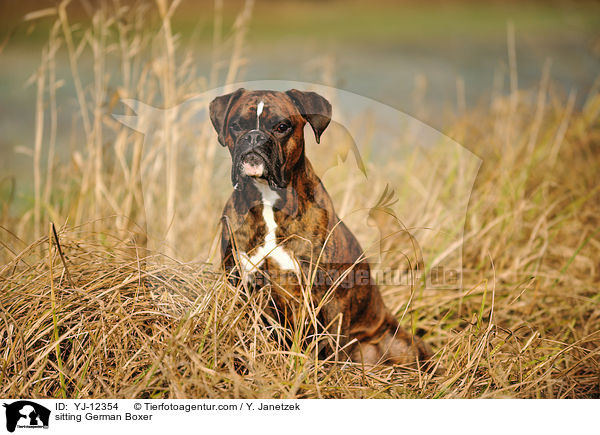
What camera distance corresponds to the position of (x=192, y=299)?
1.52m

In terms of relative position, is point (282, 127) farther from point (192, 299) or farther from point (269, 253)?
point (192, 299)

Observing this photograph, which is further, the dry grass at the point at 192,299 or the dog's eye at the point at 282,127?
the dry grass at the point at 192,299

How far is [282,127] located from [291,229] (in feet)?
0.89

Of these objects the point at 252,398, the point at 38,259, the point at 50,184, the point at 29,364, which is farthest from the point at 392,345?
the point at 50,184

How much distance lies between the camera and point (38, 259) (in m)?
1.65

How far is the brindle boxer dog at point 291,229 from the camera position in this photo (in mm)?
1198
